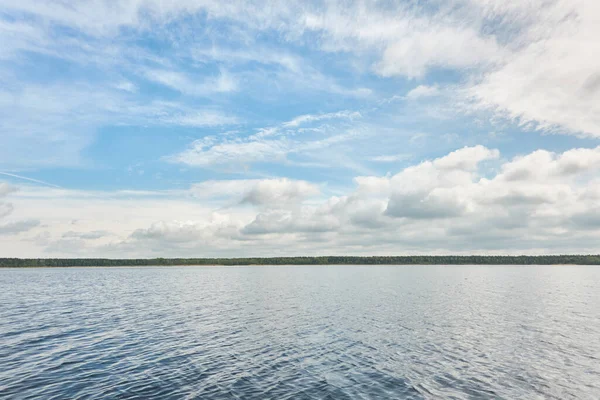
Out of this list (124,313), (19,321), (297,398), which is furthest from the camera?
(124,313)

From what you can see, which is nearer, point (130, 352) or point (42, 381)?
point (42, 381)

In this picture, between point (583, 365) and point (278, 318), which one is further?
point (278, 318)

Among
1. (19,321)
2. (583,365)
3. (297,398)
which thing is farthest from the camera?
(19,321)

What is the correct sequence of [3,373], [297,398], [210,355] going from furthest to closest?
[210,355] < [3,373] < [297,398]

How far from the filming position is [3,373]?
28797 mm

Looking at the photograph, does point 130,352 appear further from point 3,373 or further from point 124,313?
point 124,313

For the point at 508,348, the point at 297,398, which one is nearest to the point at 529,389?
the point at 508,348

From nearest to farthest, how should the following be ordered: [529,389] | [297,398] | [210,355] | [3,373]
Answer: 1. [297,398]
2. [529,389]
3. [3,373]
4. [210,355]

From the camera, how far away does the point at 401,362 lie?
32.8m

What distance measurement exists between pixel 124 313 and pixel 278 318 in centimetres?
2659

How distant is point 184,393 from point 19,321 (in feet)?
143

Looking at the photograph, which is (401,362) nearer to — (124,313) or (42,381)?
(42,381)

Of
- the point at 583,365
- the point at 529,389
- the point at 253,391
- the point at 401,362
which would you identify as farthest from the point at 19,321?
the point at 583,365

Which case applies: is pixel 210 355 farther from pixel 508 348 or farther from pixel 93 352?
pixel 508 348
